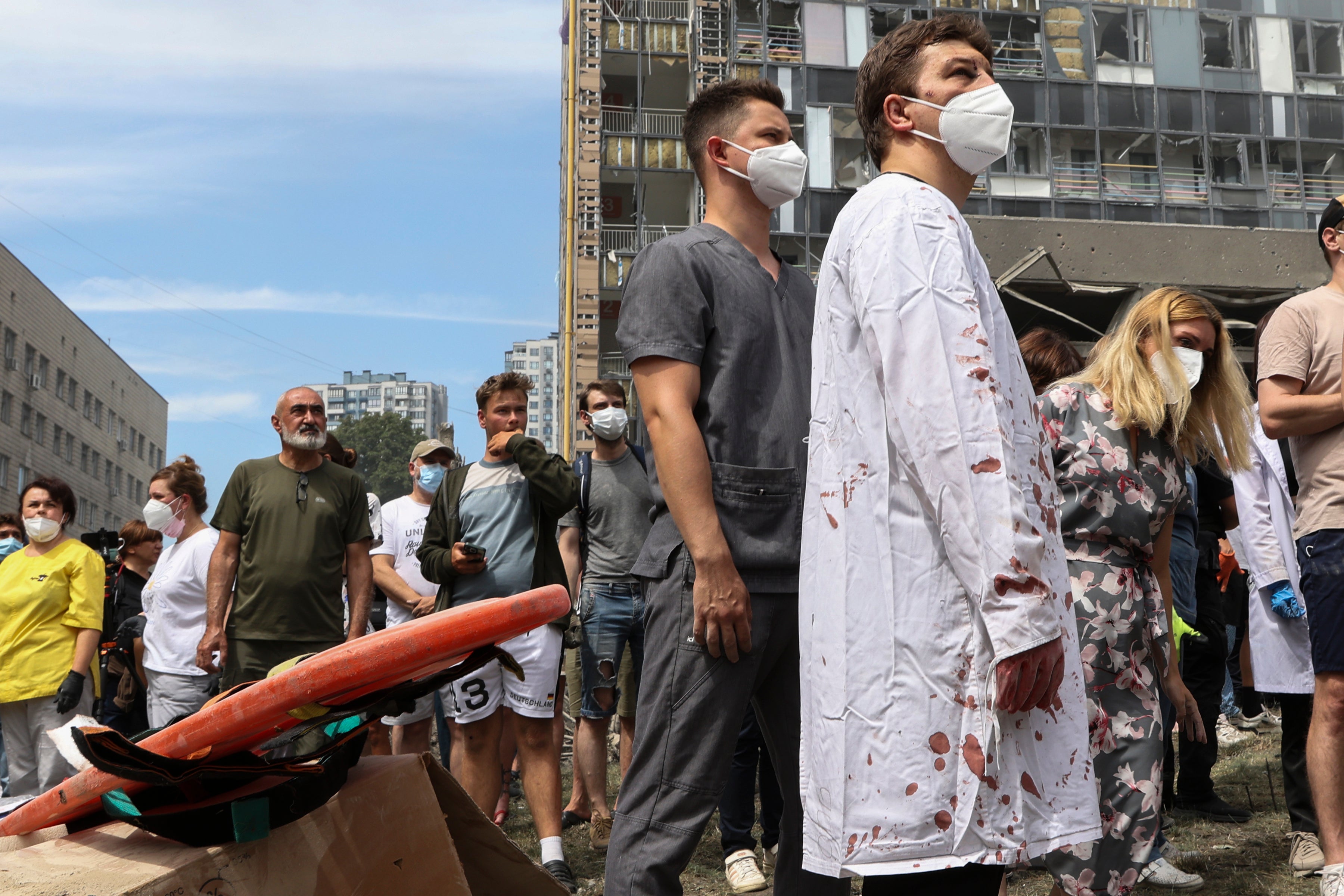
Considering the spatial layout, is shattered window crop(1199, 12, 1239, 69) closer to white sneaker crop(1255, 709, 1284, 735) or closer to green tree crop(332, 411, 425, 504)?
white sneaker crop(1255, 709, 1284, 735)

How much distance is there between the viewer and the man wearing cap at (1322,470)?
393cm

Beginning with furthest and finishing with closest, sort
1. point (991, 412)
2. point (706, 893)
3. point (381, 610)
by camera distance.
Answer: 1. point (381, 610)
2. point (706, 893)
3. point (991, 412)

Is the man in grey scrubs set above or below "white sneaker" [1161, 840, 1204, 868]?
above

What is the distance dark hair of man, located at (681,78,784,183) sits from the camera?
3461mm

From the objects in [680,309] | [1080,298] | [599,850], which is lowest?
[599,850]

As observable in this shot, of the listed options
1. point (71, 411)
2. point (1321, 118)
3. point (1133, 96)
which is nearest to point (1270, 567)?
point (1133, 96)

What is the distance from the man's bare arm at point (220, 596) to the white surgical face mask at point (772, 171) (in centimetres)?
359

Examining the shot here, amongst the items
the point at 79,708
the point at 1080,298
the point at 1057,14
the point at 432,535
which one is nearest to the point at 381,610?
the point at 79,708

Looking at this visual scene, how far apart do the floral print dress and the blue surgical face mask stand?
4805 mm

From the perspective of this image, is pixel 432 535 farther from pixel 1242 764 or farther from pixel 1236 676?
pixel 1236 676

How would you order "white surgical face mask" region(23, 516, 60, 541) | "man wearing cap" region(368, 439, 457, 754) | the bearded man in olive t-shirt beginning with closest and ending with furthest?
the bearded man in olive t-shirt
"man wearing cap" region(368, 439, 457, 754)
"white surgical face mask" region(23, 516, 60, 541)

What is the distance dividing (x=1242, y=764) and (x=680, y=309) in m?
5.95

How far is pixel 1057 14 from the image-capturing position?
33188 millimetres

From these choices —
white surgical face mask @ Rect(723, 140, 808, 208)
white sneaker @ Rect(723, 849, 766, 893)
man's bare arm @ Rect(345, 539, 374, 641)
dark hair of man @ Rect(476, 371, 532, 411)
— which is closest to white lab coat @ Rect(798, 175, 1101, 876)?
white surgical face mask @ Rect(723, 140, 808, 208)
